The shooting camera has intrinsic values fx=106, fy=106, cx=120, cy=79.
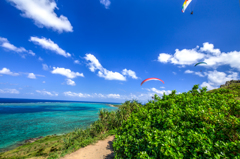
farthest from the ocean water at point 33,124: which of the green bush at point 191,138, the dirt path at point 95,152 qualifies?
the green bush at point 191,138

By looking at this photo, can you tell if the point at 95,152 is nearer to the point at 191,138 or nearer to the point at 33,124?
the point at 191,138

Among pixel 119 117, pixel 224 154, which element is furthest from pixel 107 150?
pixel 224 154

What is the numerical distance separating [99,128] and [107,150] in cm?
457

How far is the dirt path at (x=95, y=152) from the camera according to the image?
818cm

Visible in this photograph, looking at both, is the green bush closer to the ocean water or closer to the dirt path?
the dirt path

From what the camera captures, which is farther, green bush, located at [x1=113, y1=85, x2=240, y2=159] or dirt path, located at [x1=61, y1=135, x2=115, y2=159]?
dirt path, located at [x1=61, y1=135, x2=115, y2=159]

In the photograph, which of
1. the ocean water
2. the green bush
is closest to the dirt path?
the green bush

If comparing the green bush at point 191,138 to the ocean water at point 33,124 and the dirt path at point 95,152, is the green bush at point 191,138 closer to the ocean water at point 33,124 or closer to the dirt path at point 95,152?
the dirt path at point 95,152

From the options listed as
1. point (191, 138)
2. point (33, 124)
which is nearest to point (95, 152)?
point (191, 138)

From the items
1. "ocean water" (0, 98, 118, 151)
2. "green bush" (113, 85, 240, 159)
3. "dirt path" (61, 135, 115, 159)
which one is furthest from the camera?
"ocean water" (0, 98, 118, 151)

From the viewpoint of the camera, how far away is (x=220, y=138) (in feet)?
9.87

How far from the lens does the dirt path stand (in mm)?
8180

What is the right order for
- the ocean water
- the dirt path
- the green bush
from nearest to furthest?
the green bush
the dirt path
the ocean water

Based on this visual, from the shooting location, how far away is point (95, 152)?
29.0 feet
